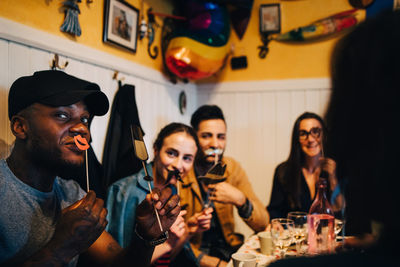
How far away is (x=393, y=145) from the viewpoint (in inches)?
18.8

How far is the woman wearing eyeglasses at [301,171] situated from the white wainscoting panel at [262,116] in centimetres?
59

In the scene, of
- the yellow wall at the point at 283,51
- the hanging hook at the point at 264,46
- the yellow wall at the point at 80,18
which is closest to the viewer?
the yellow wall at the point at 80,18

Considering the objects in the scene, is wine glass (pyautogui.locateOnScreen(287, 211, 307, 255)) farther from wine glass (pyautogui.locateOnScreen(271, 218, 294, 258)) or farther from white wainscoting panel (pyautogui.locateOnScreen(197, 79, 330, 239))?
white wainscoting panel (pyautogui.locateOnScreen(197, 79, 330, 239))

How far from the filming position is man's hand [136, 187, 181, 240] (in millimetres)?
1065

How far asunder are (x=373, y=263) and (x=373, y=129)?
20 centimetres

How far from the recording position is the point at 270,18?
2.73m

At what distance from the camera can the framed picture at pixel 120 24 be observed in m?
1.78

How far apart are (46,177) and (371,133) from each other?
1.00 metres

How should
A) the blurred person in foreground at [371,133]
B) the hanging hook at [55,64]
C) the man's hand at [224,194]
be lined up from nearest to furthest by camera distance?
1. the blurred person in foreground at [371,133]
2. the hanging hook at [55,64]
3. the man's hand at [224,194]

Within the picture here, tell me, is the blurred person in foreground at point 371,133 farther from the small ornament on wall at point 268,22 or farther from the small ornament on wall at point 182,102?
the small ornament on wall at point 268,22

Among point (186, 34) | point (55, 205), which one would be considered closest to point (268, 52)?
point (186, 34)

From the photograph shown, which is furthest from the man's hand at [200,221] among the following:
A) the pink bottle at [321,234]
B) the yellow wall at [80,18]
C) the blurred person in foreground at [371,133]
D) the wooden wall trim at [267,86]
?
the wooden wall trim at [267,86]

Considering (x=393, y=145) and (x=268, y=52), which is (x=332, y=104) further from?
(x=268, y=52)

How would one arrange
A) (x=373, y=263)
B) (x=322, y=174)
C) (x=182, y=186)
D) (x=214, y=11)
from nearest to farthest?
(x=373, y=263)
(x=182, y=186)
(x=322, y=174)
(x=214, y=11)
